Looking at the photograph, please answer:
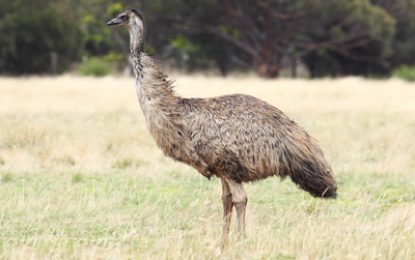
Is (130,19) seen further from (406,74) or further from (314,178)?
(406,74)

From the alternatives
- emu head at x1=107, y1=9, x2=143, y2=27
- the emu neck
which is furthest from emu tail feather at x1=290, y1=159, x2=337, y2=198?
emu head at x1=107, y1=9, x2=143, y2=27

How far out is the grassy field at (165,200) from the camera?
251 inches

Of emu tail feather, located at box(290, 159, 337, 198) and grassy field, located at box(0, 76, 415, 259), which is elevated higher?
emu tail feather, located at box(290, 159, 337, 198)

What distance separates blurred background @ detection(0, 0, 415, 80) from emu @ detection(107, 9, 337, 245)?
92.0ft

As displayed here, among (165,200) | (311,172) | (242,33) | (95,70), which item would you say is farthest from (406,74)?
(311,172)

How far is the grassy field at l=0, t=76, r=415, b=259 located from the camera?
637cm

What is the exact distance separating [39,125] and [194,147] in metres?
7.95

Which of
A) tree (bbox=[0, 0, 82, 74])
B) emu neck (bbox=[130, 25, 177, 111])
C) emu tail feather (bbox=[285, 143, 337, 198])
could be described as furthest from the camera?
tree (bbox=[0, 0, 82, 74])

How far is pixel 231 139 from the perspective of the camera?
6598 millimetres

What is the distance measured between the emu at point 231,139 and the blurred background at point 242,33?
28.0 meters

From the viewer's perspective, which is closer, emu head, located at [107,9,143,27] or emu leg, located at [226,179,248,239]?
emu leg, located at [226,179,248,239]

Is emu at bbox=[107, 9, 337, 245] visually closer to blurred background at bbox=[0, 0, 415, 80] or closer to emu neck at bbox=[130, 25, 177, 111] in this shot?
emu neck at bbox=[130, 25, 177, 111]

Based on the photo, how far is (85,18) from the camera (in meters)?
50.2

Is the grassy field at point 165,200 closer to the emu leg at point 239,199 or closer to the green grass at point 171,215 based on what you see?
the green grass at point 171,215
